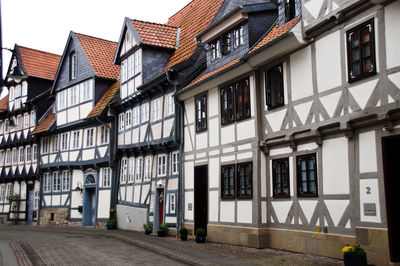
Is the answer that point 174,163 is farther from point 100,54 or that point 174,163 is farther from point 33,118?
point 33,118

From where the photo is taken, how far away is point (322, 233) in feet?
43.6

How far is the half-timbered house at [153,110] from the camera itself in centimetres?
2242

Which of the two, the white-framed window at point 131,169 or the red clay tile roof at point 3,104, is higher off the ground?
the red clay tile roof at point 3,104

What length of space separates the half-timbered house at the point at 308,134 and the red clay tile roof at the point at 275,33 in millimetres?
93

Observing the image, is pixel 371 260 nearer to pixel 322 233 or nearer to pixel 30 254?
pixel 322 233

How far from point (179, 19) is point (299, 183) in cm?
1707

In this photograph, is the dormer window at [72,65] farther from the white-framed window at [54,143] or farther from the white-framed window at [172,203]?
the white-framed window at [172,203]

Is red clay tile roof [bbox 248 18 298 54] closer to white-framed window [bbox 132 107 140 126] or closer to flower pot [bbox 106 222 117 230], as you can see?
white-framed window [bbox 132 107 140 126]

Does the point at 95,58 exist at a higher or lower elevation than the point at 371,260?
higher

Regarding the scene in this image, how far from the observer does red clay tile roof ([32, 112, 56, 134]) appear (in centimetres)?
3466

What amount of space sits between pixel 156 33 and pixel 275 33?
11282 mm

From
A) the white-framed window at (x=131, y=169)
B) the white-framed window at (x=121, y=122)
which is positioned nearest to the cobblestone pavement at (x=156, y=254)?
the white-framed window at (x=131, y=169)

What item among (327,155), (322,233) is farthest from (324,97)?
(322,233)

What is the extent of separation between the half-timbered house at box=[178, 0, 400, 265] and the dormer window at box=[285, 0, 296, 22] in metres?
0.04
